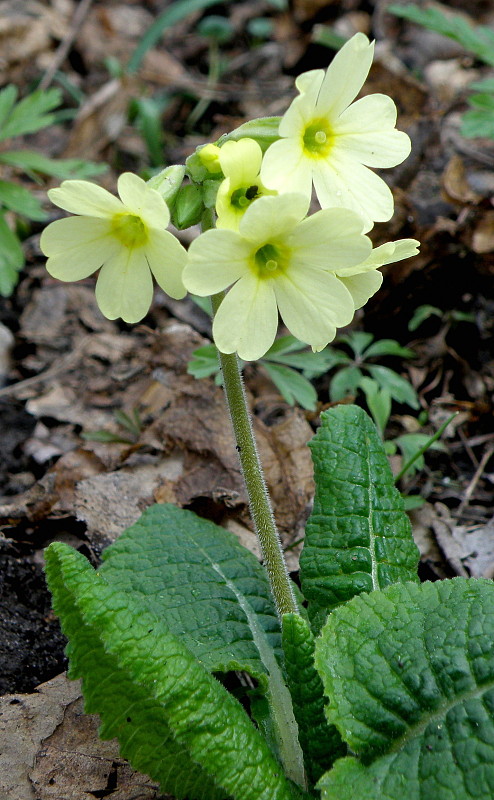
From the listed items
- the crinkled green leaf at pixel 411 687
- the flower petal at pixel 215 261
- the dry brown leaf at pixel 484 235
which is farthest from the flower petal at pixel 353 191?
the dry brown leaf at pixel 484 235

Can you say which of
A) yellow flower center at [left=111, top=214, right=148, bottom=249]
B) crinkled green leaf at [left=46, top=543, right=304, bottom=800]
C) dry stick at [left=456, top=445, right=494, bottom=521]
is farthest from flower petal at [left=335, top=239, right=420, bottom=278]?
dry stick at [left=456, top=445, right=494, bottom=521]

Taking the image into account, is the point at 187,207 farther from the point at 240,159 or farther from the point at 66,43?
the point at 66,43

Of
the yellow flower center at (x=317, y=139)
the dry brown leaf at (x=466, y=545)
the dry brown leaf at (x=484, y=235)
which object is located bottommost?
the dry brown leaf at (x=466, y=545)

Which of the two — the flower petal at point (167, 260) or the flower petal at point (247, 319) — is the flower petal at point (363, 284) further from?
the flower petal at point (167, 260)

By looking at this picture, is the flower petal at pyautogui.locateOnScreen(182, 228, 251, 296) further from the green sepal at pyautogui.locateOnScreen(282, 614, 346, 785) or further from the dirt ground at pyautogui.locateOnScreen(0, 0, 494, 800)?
the dirt ground at pyautogui.locateOnScreen(0, 0, 494, 800)

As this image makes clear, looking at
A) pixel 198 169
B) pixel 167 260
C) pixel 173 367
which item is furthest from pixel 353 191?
pixel 173 367

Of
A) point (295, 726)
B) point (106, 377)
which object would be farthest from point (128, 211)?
point (106, 377)

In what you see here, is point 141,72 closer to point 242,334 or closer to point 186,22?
Answer: point 186,22
